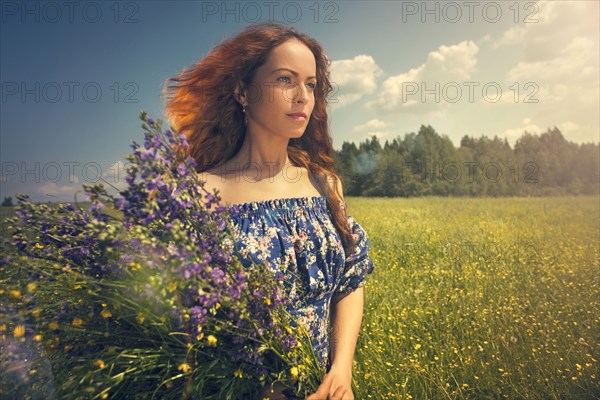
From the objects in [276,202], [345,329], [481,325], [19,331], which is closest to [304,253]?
[276,202]

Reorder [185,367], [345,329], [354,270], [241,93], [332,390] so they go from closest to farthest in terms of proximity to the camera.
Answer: [185,367], [332,390], [345,329], [354,270], [241,93]

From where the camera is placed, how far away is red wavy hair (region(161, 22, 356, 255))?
2.78 metres

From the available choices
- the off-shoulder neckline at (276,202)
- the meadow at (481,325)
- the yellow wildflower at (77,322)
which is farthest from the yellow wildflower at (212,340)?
the meadow at (481,325)

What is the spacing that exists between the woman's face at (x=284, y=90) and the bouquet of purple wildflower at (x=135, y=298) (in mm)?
1150

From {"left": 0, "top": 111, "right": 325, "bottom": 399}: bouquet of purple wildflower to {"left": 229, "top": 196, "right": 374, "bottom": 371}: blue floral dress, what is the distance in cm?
58

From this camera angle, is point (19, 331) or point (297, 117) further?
point (297, 117)

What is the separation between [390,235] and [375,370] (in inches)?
226

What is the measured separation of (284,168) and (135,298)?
1.62 metres

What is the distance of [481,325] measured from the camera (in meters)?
3.82

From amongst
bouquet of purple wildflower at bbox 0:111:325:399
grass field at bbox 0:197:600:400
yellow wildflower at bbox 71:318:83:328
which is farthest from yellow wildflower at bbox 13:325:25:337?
grass field at bbox 0:197:600:400

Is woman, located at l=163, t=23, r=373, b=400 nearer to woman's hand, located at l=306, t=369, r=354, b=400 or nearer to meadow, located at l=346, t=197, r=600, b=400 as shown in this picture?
woman's hand, located at l=306, t=369, r=354, b=400

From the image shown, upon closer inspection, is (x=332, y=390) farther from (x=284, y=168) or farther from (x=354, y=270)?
(x=284, y=168)

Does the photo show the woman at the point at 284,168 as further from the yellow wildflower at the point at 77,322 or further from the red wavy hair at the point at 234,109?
the yellow wildflower at the point at 77,322

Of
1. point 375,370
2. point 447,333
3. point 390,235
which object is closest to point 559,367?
point 447,333
